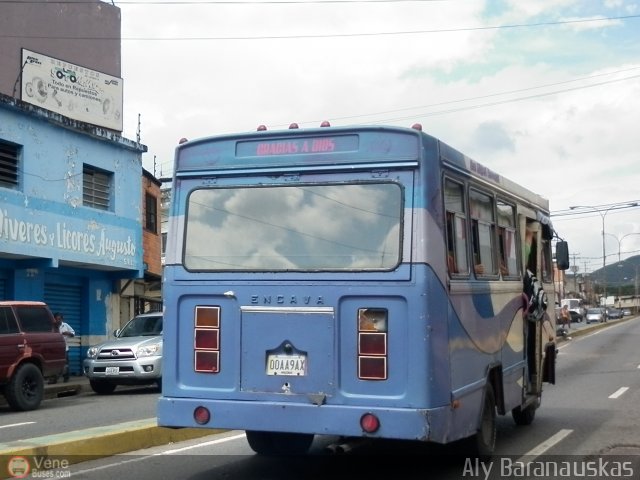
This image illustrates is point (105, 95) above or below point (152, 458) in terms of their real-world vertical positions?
above

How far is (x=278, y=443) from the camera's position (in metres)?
9.34

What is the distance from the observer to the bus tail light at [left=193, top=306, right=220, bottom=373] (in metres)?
7.44

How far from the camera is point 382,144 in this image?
723cm

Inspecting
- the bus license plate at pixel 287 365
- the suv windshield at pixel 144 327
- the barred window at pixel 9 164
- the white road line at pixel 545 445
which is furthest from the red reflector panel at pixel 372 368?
the barred window at pixel 9 164

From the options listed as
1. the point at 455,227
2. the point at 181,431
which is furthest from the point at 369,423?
the point at 181,431

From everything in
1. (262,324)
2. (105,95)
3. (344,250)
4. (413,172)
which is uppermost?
(105,95)

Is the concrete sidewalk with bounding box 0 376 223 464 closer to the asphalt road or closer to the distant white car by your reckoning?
the asphalt road

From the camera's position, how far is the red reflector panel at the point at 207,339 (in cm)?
746

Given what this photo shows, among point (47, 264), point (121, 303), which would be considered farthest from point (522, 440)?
point (121, 303)

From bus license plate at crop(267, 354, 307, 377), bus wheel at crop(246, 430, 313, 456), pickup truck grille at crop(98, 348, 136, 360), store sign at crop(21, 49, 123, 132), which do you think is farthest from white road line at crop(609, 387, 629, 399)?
store sign at crop(21, 49, 123, 132)

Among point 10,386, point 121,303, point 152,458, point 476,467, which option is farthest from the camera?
point 121,303

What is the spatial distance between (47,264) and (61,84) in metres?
6.94

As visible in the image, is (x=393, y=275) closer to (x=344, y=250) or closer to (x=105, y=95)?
(x=344, y=250)

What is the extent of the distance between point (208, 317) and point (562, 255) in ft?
19.3
